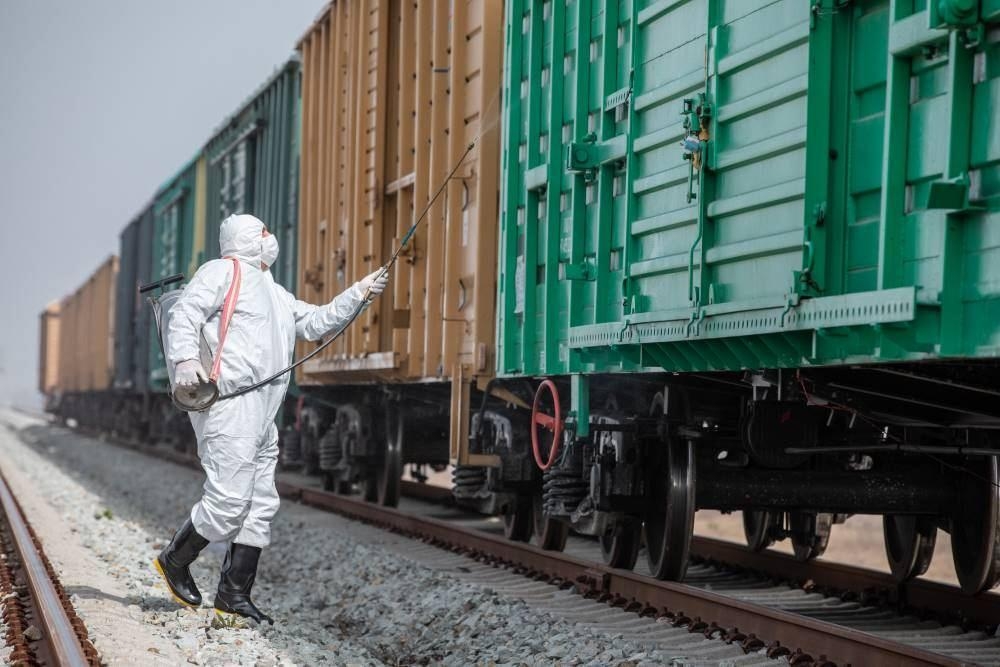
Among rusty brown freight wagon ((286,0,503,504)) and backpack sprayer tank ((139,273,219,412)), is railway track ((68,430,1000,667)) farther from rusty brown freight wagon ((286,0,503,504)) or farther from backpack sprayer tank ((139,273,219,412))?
backpack sprayer tank ((139,273,219,412))

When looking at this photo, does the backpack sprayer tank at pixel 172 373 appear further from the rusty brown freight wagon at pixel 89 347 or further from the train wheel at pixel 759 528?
the rusty brown freight wagon at pixel 89 347

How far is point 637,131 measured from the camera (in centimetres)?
658

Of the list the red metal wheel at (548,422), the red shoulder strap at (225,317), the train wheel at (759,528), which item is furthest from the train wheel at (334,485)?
the red shoulder strap at (225,317)

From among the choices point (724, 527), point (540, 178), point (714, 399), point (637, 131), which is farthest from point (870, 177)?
point (724, 527)

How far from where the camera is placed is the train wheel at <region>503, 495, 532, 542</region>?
1013cm

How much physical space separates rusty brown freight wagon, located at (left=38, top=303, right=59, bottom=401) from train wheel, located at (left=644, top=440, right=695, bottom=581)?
148 feet

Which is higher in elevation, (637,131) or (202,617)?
(637,131)

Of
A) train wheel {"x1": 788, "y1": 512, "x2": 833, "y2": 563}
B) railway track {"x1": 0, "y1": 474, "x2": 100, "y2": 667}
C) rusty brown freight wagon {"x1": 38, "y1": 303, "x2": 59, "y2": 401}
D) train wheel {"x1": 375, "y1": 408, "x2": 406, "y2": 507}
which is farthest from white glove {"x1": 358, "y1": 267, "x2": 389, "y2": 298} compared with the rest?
rusty brown freight wagon {"x1": 38, "y1": 303, "x2": 59, "y2": 401}

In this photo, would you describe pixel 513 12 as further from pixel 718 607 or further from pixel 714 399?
pixel 718 607

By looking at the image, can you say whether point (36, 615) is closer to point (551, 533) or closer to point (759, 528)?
point (551, 533)

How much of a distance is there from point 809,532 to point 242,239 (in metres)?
4.09

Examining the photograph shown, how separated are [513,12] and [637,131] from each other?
224 centimetres

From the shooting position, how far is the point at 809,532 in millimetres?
8391

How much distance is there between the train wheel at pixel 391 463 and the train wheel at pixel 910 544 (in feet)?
17.5
